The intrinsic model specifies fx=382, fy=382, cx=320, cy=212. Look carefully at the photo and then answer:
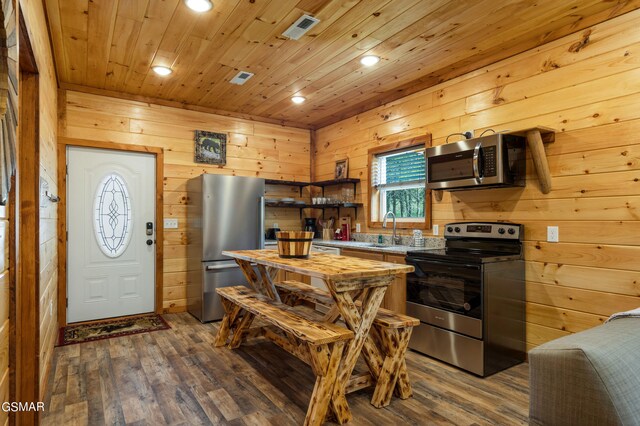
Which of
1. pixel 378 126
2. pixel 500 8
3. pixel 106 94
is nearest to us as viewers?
pixel 500 8

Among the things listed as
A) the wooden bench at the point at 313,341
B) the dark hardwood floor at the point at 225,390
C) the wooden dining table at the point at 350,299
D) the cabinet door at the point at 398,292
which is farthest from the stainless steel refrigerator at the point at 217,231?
the wooden dining table at the point at 350,299

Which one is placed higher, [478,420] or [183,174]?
[183,174]

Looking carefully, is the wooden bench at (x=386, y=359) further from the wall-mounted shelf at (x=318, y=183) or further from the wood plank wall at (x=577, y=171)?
the wall-mounted shelf at (x=318, y=183)

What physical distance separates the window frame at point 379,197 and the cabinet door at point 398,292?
2.02 ft

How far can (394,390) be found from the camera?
8.30ft

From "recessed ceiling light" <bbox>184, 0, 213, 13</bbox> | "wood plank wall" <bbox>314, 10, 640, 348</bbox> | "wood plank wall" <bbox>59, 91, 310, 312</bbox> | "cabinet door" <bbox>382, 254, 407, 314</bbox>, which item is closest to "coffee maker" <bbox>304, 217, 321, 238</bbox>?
"wood plank wall" <bbox>59, 91, 310, 312</bbox>

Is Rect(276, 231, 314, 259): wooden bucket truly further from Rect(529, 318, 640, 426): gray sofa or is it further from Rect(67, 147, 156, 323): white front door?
Rect(67, 147, 156, 323): white front door

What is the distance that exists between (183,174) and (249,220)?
102cm

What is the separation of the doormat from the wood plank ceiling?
2.49 m

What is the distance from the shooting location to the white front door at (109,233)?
403 cm

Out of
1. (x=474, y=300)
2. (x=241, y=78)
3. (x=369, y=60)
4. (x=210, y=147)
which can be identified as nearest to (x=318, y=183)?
(x=210, y=147)

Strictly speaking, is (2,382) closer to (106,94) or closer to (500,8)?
(500,8)

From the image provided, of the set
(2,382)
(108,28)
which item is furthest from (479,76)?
(2,382)

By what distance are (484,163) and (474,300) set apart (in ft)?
3.43
